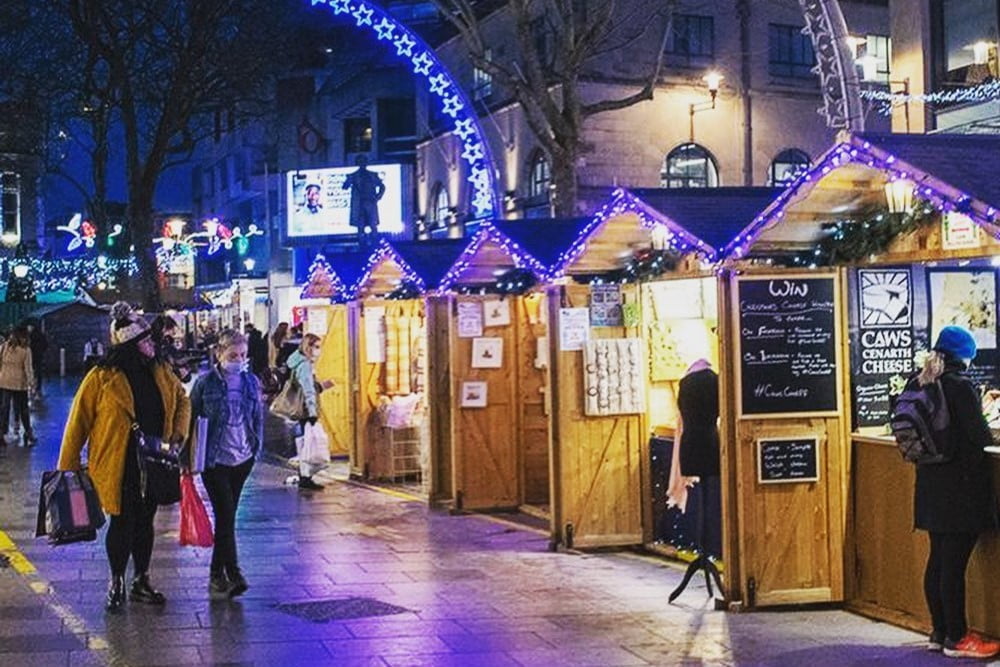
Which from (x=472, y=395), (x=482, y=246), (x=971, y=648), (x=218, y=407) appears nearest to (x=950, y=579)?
(x=971, y=648)

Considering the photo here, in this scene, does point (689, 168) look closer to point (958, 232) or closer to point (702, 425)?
point (702, 425)

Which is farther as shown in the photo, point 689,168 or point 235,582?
point 689,168

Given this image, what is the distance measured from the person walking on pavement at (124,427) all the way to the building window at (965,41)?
15.4m

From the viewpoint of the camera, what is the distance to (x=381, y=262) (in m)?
17.6

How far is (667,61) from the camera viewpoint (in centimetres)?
3048

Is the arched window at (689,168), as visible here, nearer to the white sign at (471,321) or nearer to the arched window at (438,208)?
the arched window at (438,208)

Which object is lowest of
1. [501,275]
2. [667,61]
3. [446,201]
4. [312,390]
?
[312,390]

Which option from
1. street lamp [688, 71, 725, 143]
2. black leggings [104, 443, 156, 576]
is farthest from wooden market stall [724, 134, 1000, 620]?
street lamp [688, 71, 725, 143]

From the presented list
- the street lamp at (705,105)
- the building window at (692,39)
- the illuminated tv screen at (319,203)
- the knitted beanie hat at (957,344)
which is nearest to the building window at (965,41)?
the street lamp at (705,105)

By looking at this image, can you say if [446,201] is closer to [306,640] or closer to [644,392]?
[644,392]

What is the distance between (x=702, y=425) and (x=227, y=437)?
3.43 meters

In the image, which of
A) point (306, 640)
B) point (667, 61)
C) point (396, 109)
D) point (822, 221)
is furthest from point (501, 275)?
point (396, 109)

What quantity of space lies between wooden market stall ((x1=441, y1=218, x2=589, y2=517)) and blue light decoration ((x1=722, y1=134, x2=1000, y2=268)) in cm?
533

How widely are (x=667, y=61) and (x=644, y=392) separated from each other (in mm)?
19395
